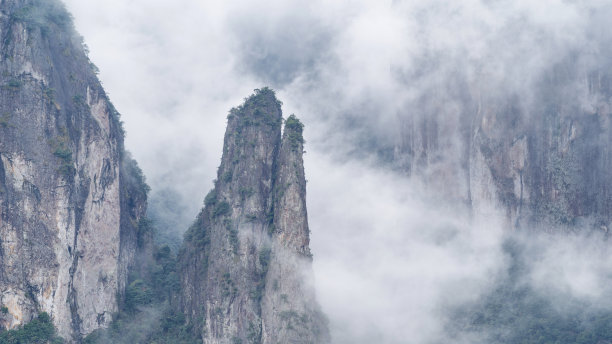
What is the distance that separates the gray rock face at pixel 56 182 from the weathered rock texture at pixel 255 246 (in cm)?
709

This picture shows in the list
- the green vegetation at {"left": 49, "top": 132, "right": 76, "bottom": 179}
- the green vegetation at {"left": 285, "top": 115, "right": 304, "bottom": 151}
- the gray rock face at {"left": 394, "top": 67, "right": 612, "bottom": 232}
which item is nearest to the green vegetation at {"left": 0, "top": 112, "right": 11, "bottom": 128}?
the green vegetation at {"left": 49, "top": 132, "right": 76, "bottom": 179}

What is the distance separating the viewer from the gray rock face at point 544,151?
9300cm

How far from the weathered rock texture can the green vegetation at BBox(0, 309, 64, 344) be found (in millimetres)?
13547

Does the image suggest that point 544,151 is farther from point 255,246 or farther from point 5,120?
point 5,120

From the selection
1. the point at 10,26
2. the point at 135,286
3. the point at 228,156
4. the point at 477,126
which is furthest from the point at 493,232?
the point at 10,26

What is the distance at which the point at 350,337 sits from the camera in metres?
84.0

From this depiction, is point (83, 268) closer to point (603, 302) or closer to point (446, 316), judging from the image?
point (446, 316)

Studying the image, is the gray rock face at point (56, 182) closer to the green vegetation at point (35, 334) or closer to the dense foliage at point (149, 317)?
the green vegetation at point (35, 334)

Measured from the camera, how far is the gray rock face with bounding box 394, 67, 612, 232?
3661 inches

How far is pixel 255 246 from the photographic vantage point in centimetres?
8169

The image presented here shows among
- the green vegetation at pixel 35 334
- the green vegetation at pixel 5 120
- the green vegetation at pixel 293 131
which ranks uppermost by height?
the green vegetation at pixel 293 131

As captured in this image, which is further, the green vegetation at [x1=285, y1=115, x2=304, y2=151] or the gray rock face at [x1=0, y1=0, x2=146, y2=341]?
the green vegetation at [x1=285, y1=115, x2=304, y2=151]

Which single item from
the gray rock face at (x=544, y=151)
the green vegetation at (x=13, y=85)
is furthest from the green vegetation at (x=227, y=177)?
the gray rock face at (x=544, y=151)

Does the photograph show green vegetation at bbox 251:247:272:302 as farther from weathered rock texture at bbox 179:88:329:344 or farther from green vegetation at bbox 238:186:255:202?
green vegetation at bbox 238:186:255:202
